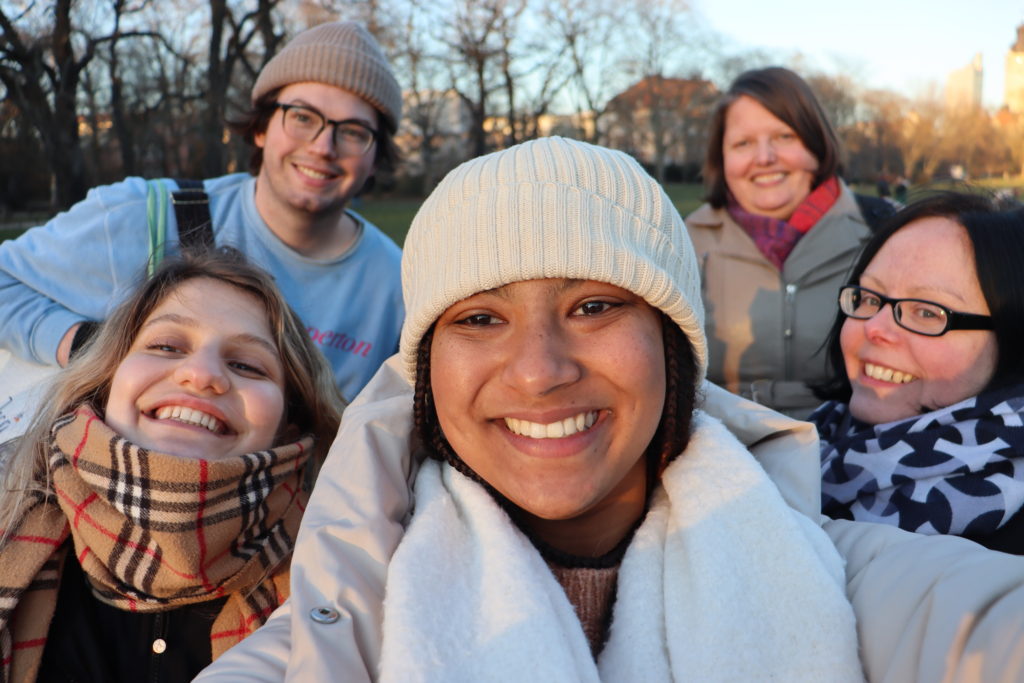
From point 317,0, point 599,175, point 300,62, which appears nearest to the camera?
point 599,175

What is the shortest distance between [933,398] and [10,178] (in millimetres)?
34766

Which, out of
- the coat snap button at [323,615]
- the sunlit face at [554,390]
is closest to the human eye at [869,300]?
the sunlit face at [554,390]

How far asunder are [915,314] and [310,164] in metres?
2.64

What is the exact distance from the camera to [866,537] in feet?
6.59

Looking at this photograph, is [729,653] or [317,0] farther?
[317,0]

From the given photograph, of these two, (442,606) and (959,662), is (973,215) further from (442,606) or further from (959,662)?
(442,606)

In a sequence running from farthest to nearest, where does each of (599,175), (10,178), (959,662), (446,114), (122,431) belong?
(446,114)
(10,178)
(122,431)
(599,175)
(959,662)

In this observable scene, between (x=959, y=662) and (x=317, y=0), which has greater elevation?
(x=317, y=0)

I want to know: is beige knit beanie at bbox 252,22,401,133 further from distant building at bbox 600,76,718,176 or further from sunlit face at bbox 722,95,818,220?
distant building at bbox 600,76,718,176

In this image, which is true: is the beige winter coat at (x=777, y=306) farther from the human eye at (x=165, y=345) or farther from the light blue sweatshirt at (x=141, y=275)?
the human eye at (x=165, y=345)

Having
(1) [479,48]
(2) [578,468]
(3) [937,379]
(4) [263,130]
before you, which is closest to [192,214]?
(4) [263,130]

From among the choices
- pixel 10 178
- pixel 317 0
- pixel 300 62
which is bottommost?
pixel 10 178

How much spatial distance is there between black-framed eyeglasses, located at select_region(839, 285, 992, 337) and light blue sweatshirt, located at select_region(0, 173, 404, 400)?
2073 mm

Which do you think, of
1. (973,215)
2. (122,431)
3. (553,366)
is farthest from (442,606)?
(973,215)
